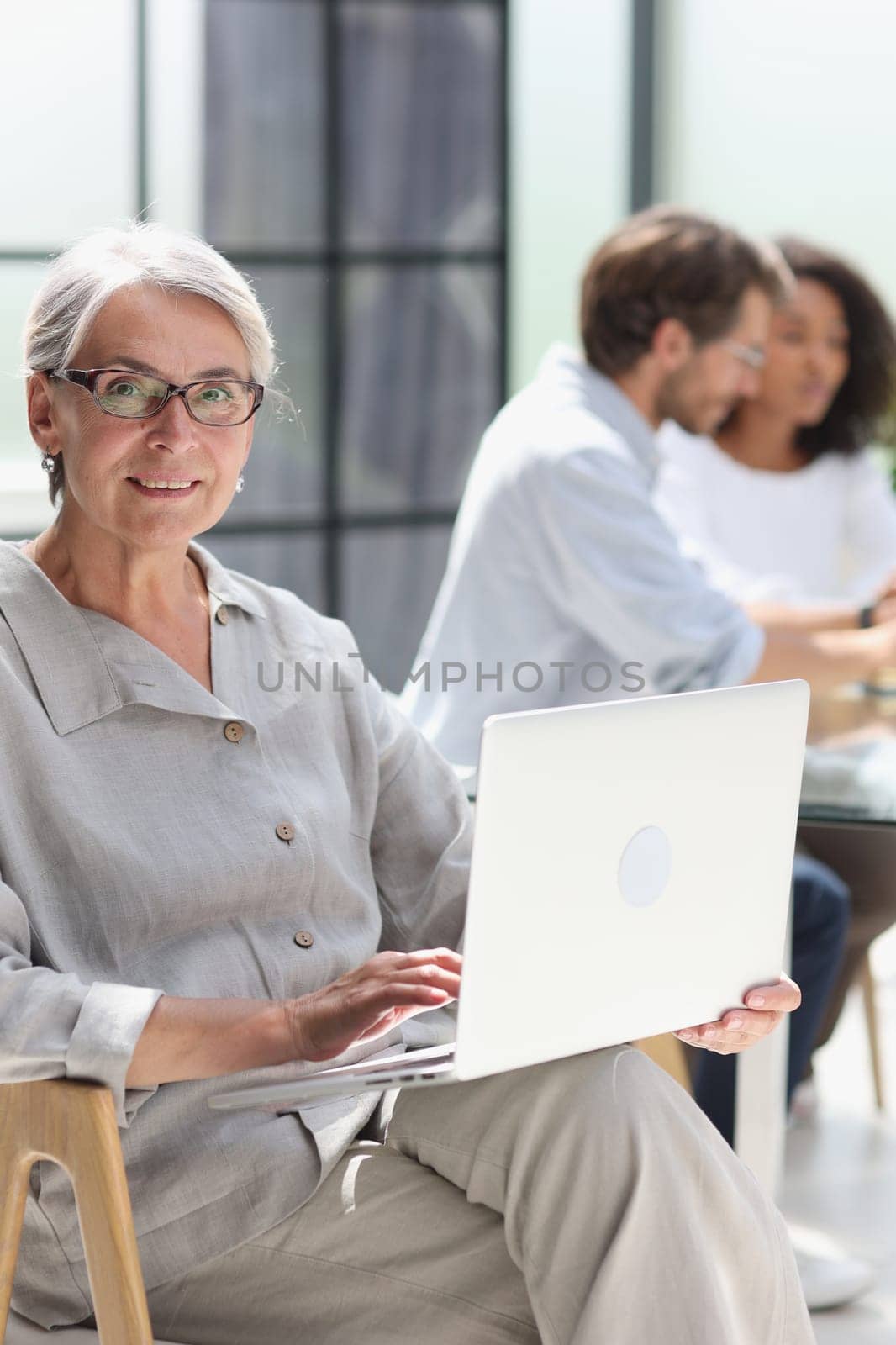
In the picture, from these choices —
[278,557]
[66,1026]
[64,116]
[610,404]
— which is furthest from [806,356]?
[66,1026]

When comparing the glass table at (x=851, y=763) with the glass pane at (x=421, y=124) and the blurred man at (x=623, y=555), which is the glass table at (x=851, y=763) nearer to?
the blurred man at (x=623, y=555)

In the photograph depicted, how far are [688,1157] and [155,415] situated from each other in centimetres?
82

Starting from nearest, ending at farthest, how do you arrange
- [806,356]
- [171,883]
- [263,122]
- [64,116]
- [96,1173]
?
[96,1173], [171,883], [806,356], [64,116], [263,122]

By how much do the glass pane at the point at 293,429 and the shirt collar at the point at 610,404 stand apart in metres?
1.88

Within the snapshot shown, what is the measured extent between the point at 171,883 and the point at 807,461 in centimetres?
267

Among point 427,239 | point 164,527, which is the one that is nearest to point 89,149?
point 427,239

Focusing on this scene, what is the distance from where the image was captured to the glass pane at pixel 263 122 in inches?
173

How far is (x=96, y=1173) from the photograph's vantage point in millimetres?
1258

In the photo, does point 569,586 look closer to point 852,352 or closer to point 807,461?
point 807,461

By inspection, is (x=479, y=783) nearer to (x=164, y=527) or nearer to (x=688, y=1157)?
(x=688, y=1157)

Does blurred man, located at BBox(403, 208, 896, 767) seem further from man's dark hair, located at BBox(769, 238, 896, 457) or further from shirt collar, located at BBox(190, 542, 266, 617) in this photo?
man's dark hair, located at BBox(769, 238, 896, 457)

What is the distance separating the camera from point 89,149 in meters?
4.25

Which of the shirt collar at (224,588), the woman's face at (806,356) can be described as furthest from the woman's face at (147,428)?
the woman's face at (806,356)

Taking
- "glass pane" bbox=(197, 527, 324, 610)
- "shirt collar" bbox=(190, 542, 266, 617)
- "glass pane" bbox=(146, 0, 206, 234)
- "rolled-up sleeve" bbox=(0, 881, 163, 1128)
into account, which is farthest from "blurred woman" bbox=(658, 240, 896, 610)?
"rolled-up sleeve" bbox=(0, 881, 163, 1128)
